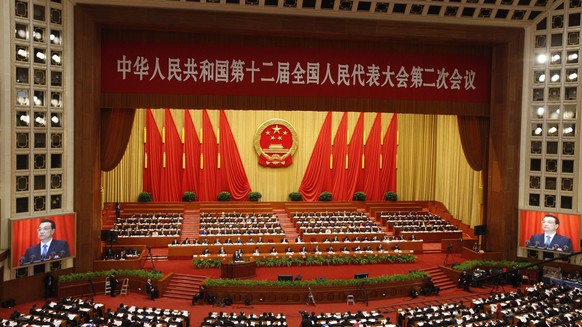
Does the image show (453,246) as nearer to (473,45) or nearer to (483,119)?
(483,119)

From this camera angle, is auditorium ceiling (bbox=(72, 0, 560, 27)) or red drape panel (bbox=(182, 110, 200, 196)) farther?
red drape panel (bbox=(182, 110, 200, 196))


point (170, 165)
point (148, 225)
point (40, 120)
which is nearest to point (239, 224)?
point (148, 225)

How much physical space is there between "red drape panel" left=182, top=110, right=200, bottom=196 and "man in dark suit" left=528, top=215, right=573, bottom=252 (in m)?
14.8

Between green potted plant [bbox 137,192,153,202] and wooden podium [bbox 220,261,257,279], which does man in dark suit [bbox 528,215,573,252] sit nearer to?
wooden podium [bbox 220,261,257,279]

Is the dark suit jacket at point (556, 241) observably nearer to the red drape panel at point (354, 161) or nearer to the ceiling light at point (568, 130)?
the ceiling light at point (568, 130)

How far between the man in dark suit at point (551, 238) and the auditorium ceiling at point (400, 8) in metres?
Result: 6.89

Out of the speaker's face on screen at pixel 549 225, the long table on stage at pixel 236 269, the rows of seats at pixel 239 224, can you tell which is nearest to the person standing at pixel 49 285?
the long table on stage at pixel 236 269

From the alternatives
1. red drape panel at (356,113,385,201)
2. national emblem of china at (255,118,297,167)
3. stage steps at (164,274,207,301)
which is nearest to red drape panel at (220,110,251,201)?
national emblem of china at (255,118,297,167)

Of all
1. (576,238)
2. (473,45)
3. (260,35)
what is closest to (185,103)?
(260,35)

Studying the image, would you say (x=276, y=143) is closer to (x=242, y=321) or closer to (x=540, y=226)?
(x=540, y=226)

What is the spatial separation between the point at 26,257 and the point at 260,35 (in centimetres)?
994

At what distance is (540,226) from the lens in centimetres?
1894

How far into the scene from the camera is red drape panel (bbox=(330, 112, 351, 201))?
27.4 metres

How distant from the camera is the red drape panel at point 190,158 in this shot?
26000 mm
